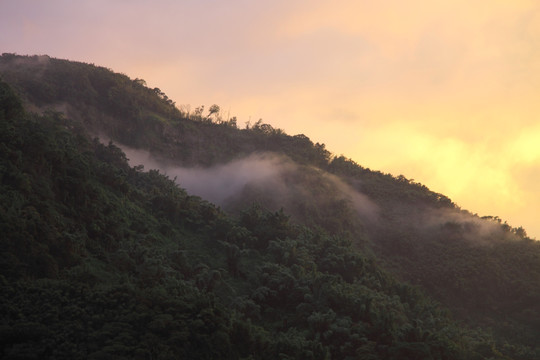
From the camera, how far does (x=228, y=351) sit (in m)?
22.3

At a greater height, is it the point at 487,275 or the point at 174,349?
the point at 487,275

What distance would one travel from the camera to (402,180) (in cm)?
6781

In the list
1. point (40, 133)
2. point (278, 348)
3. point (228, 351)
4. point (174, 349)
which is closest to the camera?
point (174, 349)

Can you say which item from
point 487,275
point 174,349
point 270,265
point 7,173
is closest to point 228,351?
point 174,349

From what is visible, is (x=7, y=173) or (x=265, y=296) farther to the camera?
(x=265, y=296)

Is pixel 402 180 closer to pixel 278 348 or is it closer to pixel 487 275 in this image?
pixel 487 275

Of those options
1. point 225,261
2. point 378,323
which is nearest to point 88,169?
point 225,261

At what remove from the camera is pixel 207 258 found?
34.5m

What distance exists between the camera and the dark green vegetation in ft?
71.2

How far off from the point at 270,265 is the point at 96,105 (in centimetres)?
3727

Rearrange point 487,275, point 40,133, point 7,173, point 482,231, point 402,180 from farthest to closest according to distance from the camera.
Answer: point 402,180, point 482,231, point 487,275, point 40,133, point 7,173

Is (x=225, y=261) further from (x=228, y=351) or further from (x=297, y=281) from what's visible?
(x=228, y=351)

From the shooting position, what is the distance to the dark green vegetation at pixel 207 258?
21.7m

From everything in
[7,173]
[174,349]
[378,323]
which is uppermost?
[7,173]
